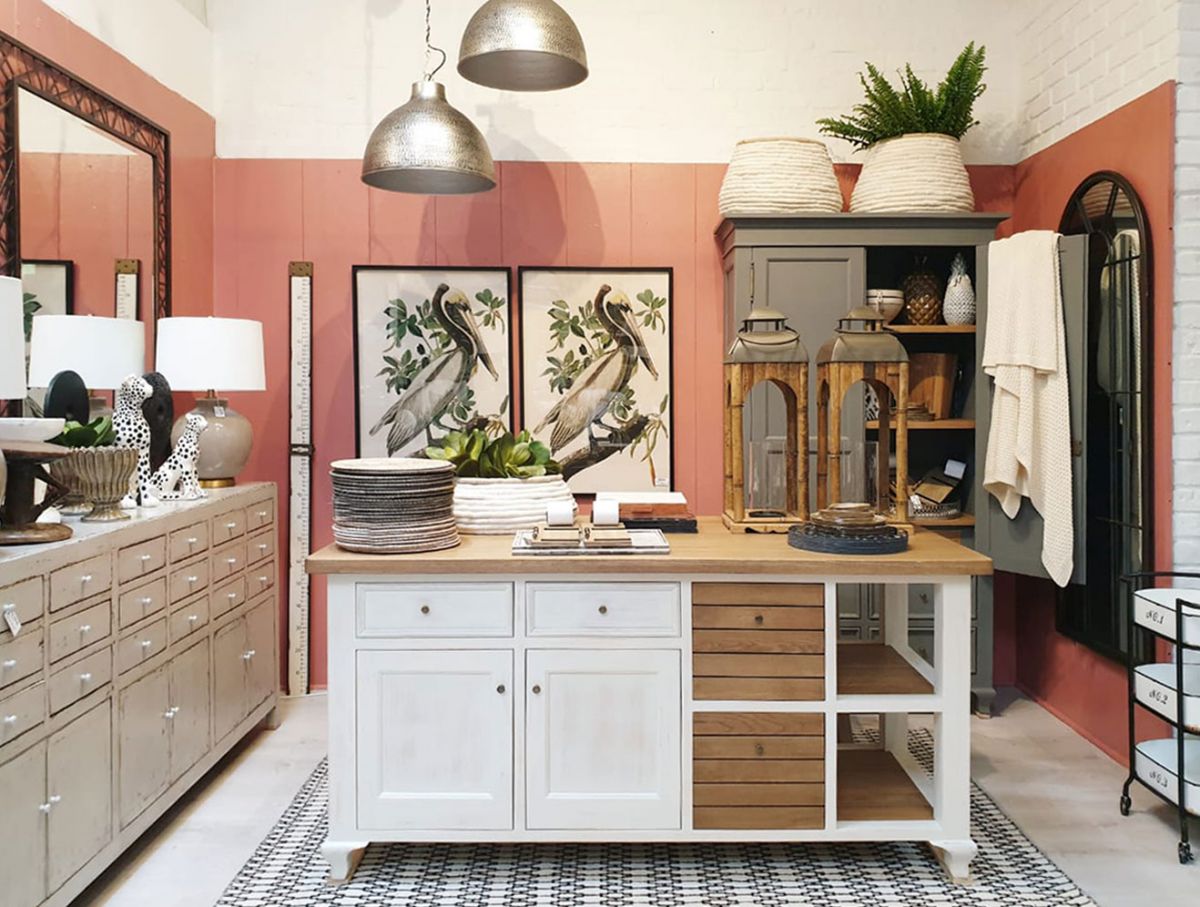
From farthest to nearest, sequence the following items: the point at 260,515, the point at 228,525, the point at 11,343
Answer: the point at 260,515
the point at 228,525
the point at 11,343

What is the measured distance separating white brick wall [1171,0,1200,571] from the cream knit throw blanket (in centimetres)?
44

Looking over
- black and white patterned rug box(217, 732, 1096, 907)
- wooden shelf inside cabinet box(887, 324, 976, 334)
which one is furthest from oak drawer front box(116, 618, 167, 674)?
wooden shelf inside cabinet box(887, 324, 976, 334)

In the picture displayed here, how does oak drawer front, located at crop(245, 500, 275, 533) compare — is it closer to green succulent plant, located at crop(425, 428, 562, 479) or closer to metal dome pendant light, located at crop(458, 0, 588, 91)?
green succulent plant, located at crop(425, 428, 562, 479)

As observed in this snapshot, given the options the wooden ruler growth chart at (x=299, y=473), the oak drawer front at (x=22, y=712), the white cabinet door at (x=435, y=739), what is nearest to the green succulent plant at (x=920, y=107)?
the wooden ruler growth chart at (x=299, y=473)

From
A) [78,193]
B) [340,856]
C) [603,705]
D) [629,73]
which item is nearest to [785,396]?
[603,705]

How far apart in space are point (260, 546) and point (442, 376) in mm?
1108

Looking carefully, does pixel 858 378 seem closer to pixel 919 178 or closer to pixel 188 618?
pixel 919 178

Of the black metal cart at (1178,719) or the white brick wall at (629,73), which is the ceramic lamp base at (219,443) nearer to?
the white brick wall at (629,73)

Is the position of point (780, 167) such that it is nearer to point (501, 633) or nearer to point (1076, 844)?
point (501, 633)

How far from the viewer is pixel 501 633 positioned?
261 cm

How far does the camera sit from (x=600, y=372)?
14.6 feet

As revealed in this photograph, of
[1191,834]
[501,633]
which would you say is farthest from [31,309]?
[1191,834]

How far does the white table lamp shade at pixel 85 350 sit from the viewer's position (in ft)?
9.78

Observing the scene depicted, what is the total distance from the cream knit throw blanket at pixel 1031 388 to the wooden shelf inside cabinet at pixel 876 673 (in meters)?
1.11
